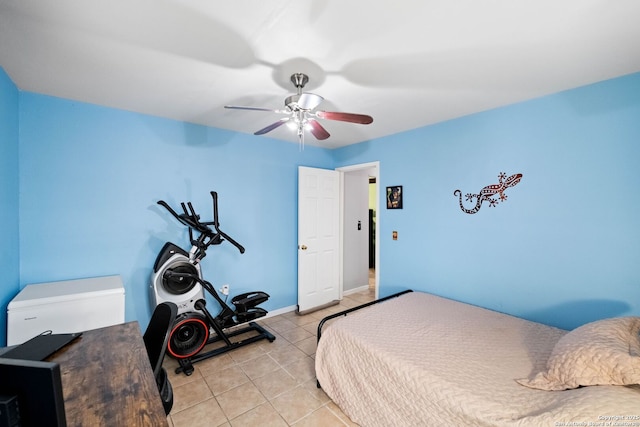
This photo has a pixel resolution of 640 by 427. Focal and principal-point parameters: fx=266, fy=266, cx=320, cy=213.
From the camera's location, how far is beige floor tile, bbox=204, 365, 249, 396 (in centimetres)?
228

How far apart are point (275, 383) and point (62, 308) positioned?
5.77ft

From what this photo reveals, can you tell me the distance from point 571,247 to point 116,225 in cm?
416

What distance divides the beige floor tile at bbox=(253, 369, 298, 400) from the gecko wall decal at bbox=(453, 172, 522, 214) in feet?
8.05

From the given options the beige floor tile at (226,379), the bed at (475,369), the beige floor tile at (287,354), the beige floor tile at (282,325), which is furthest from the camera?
the beige floor tile at (282,325)

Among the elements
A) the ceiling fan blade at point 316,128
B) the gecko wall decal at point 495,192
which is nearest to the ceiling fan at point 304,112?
the ceiling fan blade at point 316,128

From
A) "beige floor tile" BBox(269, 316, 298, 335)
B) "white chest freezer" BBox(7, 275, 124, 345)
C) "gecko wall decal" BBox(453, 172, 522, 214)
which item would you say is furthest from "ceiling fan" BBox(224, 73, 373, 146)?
"beige floor tile" BBox(269, 316, 298, 335)

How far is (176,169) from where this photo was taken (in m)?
2.96

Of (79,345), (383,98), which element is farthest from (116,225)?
(383,98)

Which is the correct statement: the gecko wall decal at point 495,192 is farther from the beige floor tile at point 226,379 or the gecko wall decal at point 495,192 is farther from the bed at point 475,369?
the beige floor tile at point 226,379

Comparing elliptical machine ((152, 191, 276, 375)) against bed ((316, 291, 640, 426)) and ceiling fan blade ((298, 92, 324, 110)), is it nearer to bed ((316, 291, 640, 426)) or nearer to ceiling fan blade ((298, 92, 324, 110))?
bed ((316, 291, 640, 426))

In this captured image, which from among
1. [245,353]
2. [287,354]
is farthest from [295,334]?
[245,353]

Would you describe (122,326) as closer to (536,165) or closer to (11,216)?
(11,216)

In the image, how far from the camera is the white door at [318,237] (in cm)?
387

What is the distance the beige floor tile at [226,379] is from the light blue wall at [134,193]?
103cm
